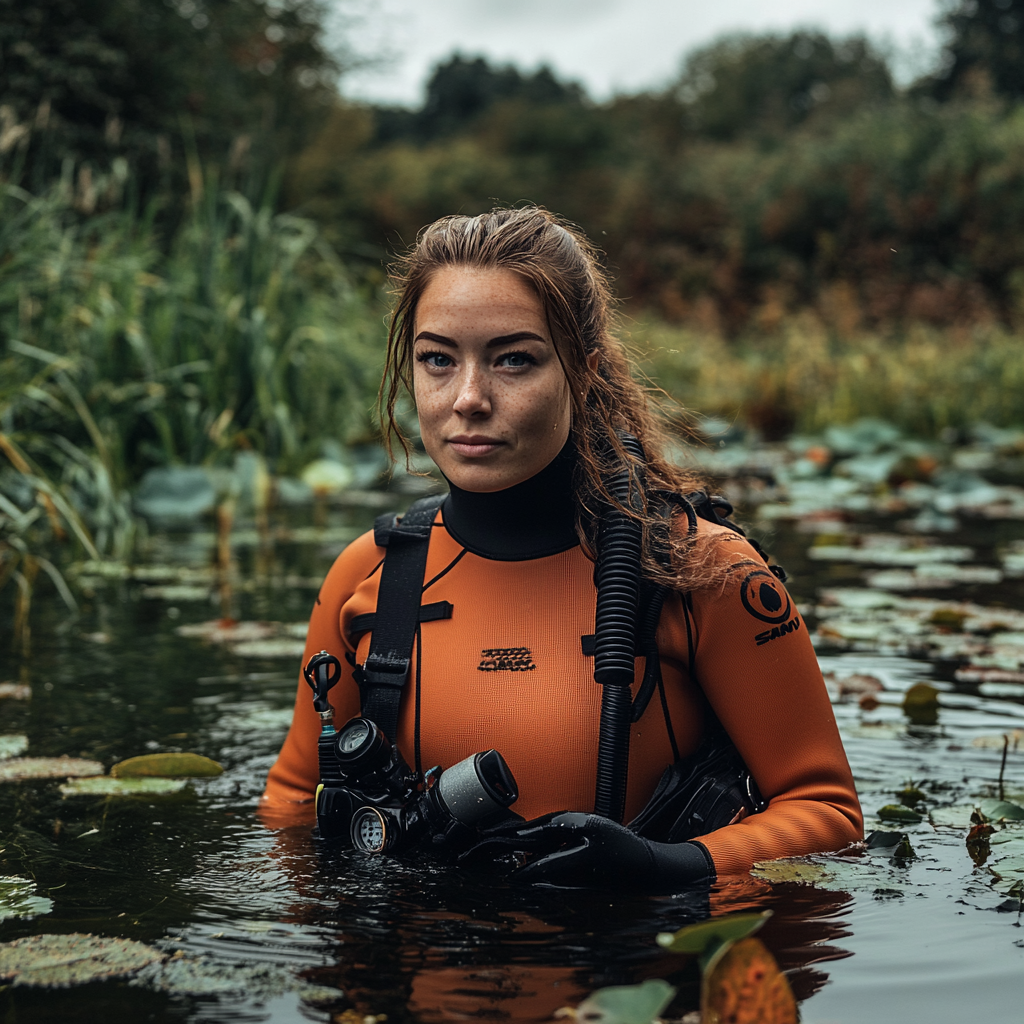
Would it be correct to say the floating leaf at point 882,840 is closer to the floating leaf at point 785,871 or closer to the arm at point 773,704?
the arm at point 773,704

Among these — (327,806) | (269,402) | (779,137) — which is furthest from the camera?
(779,137)

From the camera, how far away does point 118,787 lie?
263 centimetres

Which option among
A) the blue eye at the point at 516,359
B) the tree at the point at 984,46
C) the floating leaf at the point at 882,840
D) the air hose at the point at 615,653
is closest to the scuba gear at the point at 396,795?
the air hose at the point at 615,653

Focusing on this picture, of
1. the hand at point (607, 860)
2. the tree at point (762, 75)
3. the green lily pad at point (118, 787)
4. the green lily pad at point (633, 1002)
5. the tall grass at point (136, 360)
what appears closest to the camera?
the green lily pad at point (633, 1002)

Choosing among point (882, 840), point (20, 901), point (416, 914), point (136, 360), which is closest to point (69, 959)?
point (20, 901)

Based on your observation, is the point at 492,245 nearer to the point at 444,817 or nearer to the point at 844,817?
the point at 444,817

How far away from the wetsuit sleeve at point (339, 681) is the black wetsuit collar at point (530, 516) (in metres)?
0.22

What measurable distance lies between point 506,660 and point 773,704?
423mm

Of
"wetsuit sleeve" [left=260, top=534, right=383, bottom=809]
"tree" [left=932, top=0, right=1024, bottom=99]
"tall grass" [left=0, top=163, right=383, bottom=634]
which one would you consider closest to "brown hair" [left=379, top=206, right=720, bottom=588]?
"wetsuit sleeve" [left=260, top=534, right=383, bottom=809]

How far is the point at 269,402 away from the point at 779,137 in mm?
18803

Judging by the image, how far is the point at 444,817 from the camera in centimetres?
199

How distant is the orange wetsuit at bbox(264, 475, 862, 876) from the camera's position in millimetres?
2021

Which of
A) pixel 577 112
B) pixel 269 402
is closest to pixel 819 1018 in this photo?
pixel 269 402

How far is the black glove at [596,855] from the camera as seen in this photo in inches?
72.8
